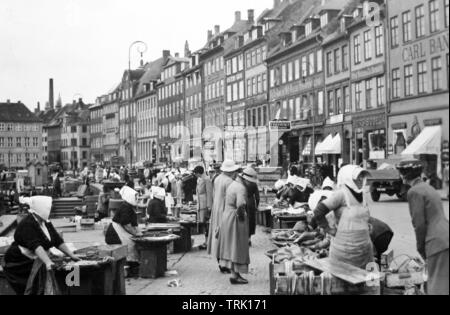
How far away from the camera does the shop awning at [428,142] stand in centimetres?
517

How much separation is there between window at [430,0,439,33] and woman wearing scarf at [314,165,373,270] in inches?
53.3

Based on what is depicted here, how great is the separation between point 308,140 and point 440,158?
486cm

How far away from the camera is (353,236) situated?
19.5ft

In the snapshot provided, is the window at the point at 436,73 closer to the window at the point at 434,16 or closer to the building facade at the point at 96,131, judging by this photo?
the window at the point at 434,16

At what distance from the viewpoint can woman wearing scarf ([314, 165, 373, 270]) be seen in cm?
589

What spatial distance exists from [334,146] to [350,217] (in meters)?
3.59

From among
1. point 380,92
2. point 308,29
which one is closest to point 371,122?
point 380,92

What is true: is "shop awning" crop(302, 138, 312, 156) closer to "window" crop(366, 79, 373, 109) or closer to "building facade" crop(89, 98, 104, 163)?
"window" crop(366, 79, 373, 109)

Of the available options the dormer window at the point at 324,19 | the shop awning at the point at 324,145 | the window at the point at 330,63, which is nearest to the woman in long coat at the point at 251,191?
the shop awning at the point at 324,145

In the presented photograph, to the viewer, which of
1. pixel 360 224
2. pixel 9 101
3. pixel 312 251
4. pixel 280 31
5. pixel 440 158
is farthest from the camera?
pixel 280 31

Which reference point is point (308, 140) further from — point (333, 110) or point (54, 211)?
point (54, 211)

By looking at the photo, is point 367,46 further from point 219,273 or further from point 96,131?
point 96,131

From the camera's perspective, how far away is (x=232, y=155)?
471 inches
